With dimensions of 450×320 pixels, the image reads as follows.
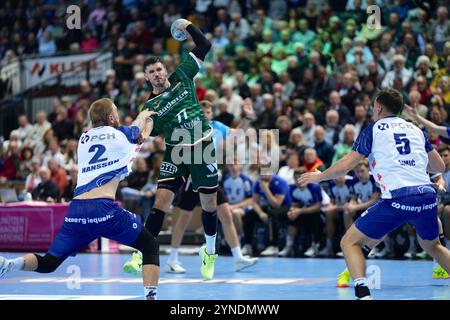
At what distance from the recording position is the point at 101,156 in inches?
323

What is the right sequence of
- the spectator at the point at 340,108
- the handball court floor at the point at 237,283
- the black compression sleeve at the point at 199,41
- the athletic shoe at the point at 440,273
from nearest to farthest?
the handball court floor at the point at 237,283 → the black compression sleeve at the point at 199,41 → the athletic shoe at the point at 440,273 → the spectator at the point at 340,108

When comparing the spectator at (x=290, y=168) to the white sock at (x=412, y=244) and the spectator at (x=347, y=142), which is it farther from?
the white sock at (x=412, y=244)

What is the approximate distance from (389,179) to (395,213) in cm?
32

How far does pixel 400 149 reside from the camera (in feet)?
27.6

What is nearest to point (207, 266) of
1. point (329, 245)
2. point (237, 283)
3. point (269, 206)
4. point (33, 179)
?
point (237, 283)

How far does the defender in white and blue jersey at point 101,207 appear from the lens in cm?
810

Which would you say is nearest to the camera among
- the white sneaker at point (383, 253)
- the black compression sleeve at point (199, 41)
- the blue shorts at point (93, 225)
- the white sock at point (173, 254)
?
the blue shorts at point (93, 225)

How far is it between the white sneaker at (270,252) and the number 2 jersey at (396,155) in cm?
778

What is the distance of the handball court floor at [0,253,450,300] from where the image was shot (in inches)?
383

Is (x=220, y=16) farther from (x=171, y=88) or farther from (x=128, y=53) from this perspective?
(x=171, y=88)

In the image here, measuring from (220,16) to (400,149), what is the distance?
14782 mm

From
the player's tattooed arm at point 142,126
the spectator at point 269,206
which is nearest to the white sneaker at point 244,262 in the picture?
the spectator at point 269,206

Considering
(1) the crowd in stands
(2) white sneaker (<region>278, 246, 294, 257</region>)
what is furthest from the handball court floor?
(1) the crowd in stands
